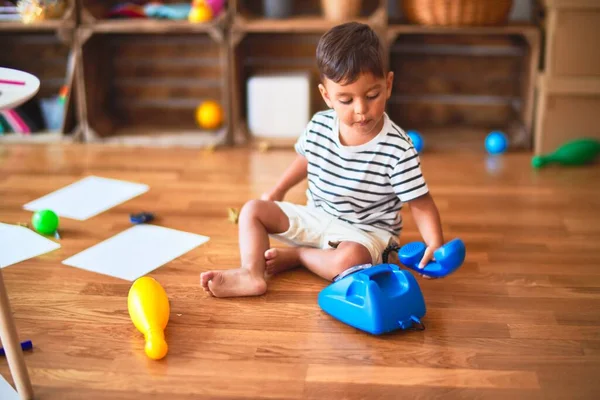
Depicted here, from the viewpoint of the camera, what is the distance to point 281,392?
3.88 feet

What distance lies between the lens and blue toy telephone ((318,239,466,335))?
4.33 ft

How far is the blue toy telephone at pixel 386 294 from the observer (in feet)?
4.33

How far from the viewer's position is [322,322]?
1.40 metres

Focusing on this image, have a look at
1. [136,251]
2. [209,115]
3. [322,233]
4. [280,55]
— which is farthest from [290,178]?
[280,55]

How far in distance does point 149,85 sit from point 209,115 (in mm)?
367

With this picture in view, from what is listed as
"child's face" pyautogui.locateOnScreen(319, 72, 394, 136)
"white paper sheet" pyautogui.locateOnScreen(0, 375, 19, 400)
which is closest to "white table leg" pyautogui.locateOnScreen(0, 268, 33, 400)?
"white paper sheet" pyautogui.locateOnScreen(0, 375, 19, 400)

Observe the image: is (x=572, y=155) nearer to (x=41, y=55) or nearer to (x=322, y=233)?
(x=322, y=233)

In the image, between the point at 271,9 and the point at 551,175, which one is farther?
the point at 271,9

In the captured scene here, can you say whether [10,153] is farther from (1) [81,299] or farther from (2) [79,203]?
(1) [81,299]

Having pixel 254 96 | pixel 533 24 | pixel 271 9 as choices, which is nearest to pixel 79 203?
pixel 254 96

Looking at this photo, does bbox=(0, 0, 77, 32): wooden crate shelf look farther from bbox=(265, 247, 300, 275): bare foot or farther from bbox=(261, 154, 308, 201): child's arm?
bbox=(265, 247, 300, 275): bare foot

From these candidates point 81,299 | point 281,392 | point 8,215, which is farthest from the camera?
point 8,215

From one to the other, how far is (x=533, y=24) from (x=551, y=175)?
0.56m

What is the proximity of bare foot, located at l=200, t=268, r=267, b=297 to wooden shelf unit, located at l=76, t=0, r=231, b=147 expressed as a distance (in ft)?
3.83
